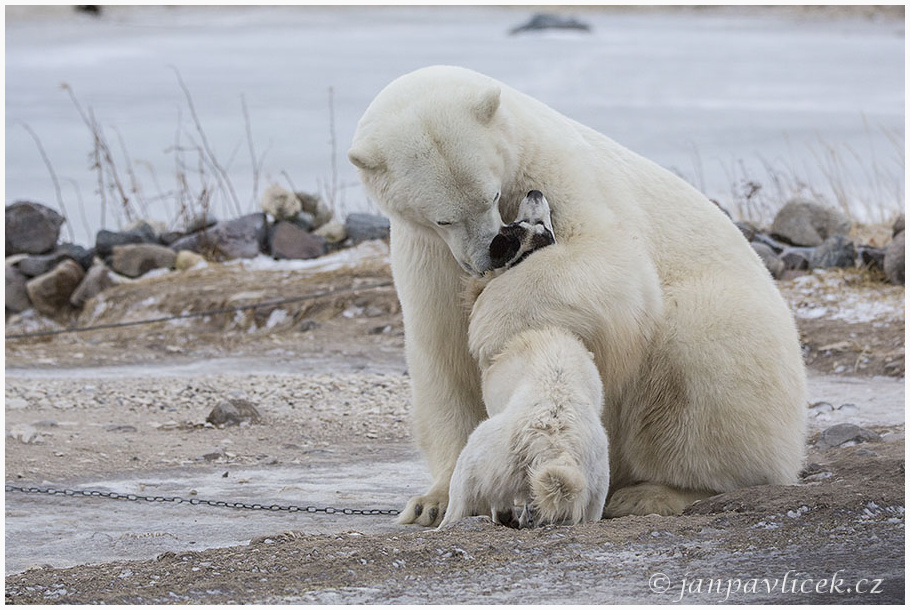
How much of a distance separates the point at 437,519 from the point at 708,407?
0.99 metres

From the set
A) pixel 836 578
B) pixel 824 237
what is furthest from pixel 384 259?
pixel 836 578

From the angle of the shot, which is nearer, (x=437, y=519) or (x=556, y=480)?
(x=556, y=480)

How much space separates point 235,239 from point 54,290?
67.6 inches

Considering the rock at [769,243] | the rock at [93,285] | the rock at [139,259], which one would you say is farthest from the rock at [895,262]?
the rock at [93,285]

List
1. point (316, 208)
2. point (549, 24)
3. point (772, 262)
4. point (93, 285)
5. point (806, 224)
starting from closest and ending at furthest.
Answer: point (772, 262) → point (806, 224) → point (93, 285) → point (316, 208) → point (549, 24)

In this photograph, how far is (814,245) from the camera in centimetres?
976

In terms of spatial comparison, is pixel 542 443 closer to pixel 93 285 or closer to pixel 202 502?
pixel 202 502

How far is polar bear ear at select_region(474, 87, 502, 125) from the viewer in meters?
3.45

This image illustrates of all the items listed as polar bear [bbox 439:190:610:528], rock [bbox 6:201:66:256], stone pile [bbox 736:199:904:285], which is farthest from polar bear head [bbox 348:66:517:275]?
rock [bbox 6:201:66:256]

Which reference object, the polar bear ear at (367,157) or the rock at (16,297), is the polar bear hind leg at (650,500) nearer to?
the polar bear ear at (367,157)

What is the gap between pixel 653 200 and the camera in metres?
4.06

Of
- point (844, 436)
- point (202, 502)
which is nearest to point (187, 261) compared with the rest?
point (202, 502)

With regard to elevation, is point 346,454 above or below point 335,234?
above

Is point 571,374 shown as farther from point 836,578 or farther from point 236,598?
point 236,598
